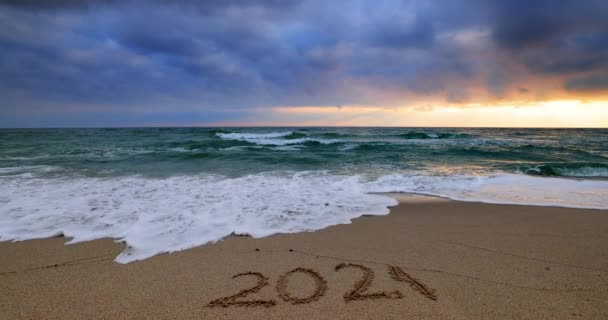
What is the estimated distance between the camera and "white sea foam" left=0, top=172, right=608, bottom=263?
380 cm

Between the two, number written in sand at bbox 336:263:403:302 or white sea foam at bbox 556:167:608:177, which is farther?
white sea foam at bbox 556:167:608:177

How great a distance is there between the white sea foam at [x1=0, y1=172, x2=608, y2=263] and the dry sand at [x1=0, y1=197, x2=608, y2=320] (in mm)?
397

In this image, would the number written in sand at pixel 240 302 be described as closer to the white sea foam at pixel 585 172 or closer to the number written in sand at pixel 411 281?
the number written in sand at pixel 411 281

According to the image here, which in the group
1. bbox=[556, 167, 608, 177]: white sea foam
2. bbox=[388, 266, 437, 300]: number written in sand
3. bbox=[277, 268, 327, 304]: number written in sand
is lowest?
bbox=[277, 268, 327, 304]: number written in sand

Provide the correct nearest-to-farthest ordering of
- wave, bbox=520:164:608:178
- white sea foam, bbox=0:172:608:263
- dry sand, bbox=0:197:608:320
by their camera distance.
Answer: dry sand, bbox=0:197:608:320 → white sea foam, bbox=0:172:608:263 → wave, bbox=520:164:608:178

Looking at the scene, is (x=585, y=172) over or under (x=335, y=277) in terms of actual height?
over

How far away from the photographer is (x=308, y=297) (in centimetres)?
224

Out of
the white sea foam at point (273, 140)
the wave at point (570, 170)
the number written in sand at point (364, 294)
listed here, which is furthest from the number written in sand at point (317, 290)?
the white sea foam at point (273, 140)

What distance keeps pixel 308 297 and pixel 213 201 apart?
3.59m

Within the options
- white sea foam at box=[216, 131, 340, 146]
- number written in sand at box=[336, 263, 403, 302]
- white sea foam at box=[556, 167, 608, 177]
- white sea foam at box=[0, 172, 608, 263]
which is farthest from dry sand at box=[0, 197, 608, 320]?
white sea foam at box=[216, 131, 340, 146]

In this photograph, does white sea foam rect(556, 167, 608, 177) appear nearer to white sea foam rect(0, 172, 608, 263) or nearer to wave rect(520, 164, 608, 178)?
wave rect(520, 164, 608, 178)

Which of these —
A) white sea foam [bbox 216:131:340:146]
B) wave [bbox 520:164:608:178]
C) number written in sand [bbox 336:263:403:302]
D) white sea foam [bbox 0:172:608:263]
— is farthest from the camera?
white sea foam [bbox 216:131:340:146]

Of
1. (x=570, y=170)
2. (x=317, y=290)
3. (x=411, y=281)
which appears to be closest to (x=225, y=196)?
(x=317, y=290)

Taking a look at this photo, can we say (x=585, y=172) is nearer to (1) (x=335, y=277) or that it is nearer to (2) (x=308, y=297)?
(1) (x=335, y=277)
